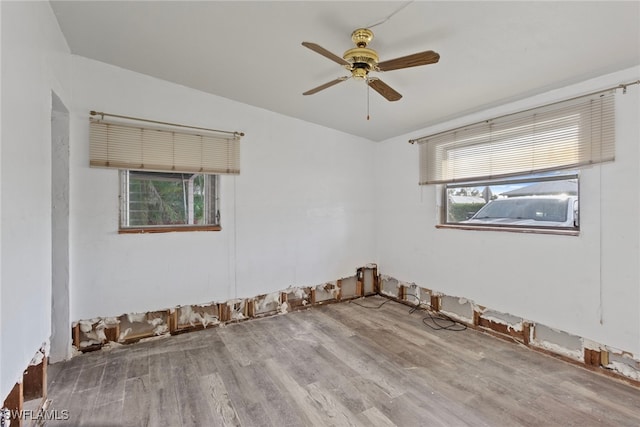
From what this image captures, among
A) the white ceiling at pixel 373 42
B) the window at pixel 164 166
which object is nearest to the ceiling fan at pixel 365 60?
the white ceiling at pixel 373 42

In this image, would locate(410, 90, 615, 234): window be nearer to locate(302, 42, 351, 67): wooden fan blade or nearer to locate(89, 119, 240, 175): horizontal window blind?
locate(302, 42, 351, 67): wooden fan blade

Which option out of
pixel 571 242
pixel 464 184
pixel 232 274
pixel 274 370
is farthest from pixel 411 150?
pixel 274 370

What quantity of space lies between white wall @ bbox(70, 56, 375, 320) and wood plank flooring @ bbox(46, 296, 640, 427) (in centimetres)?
62

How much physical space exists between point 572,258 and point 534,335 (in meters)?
0.81

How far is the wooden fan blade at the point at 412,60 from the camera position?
5.48ft

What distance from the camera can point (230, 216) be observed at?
3.41 meters

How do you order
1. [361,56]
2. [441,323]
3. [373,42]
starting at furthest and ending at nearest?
[441,323]
[373,42]
[361,56]

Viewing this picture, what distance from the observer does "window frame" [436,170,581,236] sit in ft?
8.31

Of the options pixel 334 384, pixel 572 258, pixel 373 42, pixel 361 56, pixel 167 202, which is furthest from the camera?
pixel 167 202

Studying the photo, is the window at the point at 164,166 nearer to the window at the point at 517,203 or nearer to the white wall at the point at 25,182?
the white wall at the point at 25,182

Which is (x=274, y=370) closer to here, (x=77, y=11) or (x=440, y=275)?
(x=440, y=275)

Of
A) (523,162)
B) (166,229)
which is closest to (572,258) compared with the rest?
(523,162)

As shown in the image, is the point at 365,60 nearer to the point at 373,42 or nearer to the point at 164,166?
the point at 373,42

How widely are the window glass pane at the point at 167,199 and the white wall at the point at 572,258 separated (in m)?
2.72
